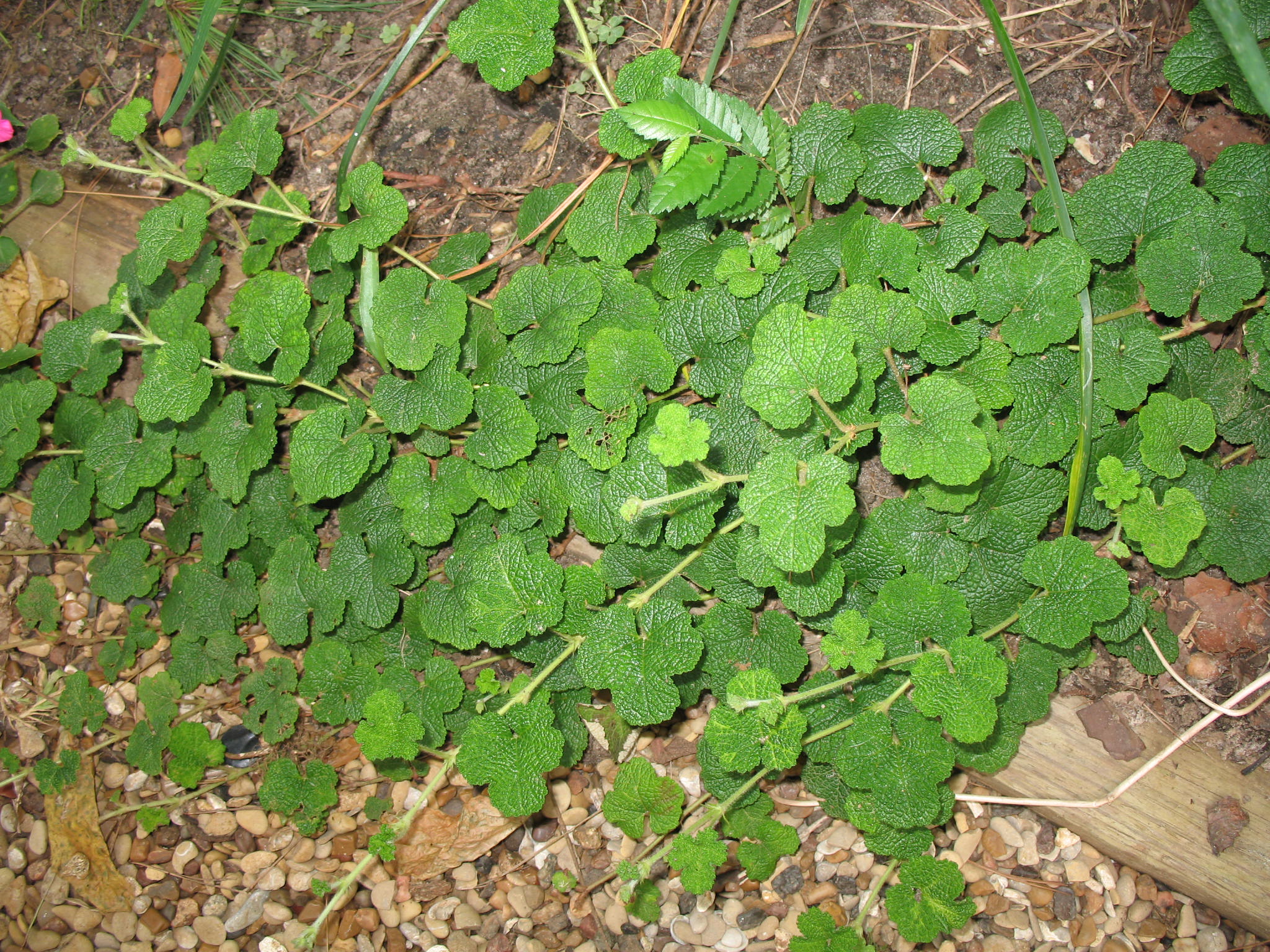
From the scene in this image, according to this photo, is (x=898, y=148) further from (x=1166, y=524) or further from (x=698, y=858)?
(x=698, y=858)

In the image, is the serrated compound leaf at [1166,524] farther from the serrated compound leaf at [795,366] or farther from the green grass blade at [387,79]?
the green grass blade at [387,79]

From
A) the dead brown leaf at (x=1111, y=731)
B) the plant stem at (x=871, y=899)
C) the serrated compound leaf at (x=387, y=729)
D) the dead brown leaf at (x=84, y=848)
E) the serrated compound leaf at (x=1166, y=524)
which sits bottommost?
the dead brown leaf at (x=84, y=848)

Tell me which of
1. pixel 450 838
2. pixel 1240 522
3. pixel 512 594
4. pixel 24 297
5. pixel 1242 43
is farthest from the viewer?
pixel 24 297

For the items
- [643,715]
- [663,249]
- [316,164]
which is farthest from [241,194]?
[643,715]

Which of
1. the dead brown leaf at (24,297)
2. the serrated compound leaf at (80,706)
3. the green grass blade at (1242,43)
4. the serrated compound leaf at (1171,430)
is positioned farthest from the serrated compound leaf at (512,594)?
the dead brown leaf at (24,297)

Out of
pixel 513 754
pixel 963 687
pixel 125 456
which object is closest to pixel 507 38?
pixel 125 456

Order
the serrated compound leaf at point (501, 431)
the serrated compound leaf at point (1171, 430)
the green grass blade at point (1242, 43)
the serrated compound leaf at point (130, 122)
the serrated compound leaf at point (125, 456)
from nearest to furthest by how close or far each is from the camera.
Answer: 1. the green grass blade at point (1242, 43)
2. the serrated compound leaf at point (1171, 430)
3. the serrated compound leaf at point (501, 431)
4. the serrated compound leaf at point (130, 122)
5. the serrated compound leaf at point (125, 456)
